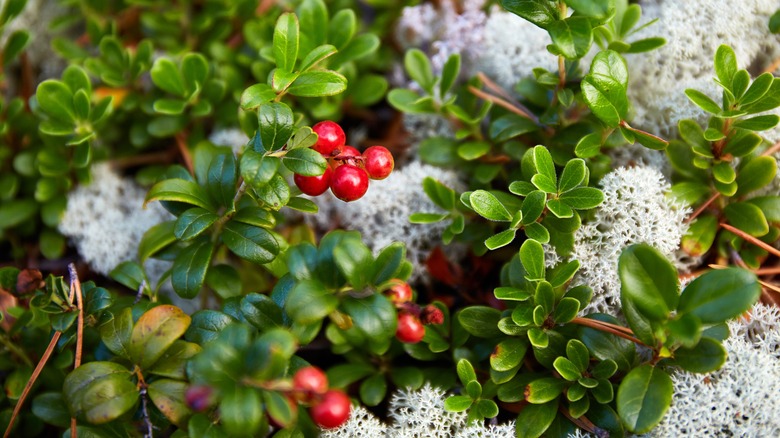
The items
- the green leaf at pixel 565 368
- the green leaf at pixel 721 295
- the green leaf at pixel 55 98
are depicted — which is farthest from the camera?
the green leaf at pixel 55 98

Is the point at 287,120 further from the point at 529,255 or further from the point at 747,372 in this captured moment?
the point at 747,372

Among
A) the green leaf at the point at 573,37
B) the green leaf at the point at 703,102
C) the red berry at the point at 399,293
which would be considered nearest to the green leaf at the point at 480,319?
the red berry at the point at 399,293

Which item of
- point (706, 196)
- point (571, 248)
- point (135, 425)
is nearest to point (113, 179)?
point (135, 425)

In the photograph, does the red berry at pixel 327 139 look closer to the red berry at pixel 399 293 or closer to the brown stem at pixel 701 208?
the red berry at pixel 399 293

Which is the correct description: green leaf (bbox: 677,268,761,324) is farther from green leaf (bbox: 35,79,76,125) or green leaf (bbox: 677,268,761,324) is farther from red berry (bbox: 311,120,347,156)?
green leaf (bbox: 35,79,76,125)

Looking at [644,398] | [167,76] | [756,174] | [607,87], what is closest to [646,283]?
[644,398]

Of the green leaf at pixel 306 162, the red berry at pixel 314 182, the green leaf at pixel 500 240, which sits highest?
the green leaf at pixel 306 162

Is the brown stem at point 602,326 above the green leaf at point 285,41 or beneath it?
beneath
